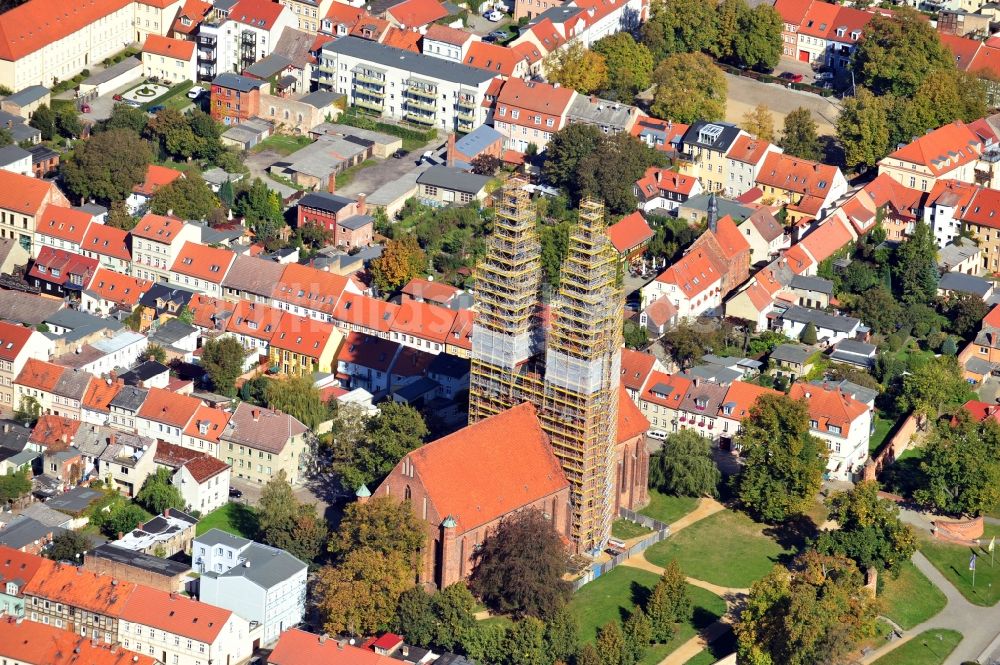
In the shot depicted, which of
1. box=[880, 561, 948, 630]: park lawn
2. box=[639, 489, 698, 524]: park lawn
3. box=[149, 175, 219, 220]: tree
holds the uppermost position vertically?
box=[149, 175, 219, 220]: tree

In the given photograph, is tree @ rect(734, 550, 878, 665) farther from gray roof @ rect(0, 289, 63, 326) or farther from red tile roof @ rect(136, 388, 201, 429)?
gray roof @ rect(0, 289, 63, 326)

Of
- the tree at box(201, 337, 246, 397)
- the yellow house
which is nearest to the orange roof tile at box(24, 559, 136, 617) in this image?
the tree at box(201, 337, 246, 397)

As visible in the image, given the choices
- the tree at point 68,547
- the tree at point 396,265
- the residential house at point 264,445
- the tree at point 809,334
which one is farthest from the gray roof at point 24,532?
the tree at point 809,334

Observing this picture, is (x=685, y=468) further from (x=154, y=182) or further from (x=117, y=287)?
(x=154, y=182)

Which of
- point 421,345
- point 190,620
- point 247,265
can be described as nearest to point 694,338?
point 421,345

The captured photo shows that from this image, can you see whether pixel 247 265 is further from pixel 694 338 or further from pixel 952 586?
pixel 952 586
